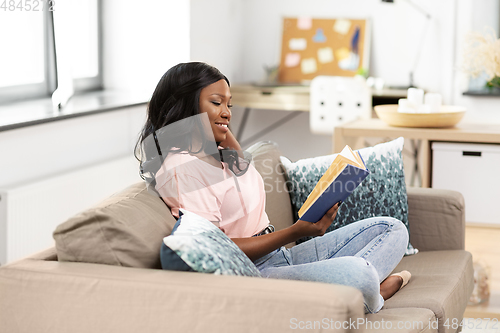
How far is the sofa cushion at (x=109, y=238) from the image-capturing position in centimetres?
Result: 130

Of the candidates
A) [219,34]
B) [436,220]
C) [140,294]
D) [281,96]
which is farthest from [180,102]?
[219,34]

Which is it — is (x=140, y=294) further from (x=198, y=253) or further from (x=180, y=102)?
(x=180, y=102)

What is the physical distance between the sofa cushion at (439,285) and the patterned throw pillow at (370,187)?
119 mm

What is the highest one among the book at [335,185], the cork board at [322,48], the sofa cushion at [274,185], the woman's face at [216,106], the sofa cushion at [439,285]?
the cork board at [322,48]

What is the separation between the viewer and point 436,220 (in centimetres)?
211

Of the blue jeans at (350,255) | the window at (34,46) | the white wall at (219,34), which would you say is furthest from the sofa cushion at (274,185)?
the white wall at (219,34)

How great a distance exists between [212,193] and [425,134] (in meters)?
1.48

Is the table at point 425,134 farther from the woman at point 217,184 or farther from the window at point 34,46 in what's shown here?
the window at point 34,46

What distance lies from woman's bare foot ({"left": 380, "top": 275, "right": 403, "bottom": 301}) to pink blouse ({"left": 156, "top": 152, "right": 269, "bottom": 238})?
0.38 meters

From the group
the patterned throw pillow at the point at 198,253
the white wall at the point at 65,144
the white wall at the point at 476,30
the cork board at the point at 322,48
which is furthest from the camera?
the cork board at the point at 322,48

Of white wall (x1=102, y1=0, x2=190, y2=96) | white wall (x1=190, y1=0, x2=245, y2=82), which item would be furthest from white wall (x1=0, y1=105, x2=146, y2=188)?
white wall (x1=190, y1=0, x2=245, y2=82)

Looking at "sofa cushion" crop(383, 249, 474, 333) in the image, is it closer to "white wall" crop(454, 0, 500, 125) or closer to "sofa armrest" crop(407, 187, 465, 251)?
"sofa armrest" crop(407, 187, 465, 251)

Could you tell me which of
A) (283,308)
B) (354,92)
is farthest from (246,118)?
(283,308)

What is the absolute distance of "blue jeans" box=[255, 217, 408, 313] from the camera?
1.45 m
